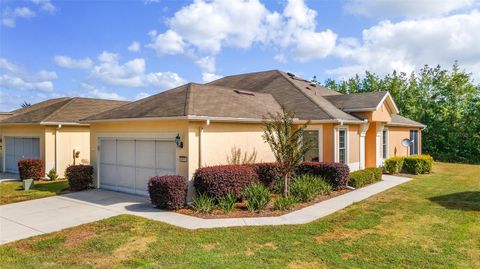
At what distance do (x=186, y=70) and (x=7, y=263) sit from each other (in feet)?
58.8

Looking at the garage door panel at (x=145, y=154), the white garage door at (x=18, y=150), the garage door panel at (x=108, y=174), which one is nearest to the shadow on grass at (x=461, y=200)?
the garage door panel at (x=145, y=154)

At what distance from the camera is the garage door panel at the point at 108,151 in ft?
44.5

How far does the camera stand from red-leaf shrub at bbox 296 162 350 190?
13547 mm

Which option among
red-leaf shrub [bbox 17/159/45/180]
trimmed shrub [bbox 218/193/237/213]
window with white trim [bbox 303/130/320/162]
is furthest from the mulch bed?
red-leaf shrub [bbox 17/159/45/180]

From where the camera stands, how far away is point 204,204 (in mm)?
9844

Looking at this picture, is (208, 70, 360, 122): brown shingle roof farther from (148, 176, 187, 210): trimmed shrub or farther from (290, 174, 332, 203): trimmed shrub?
(148, 176, 187, 210): trimmed shrub

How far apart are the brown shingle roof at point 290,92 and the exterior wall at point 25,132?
1185 cm

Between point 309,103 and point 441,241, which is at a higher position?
point 309,103

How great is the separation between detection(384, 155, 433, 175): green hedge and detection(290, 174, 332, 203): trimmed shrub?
25.0 ft

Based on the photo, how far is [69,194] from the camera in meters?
12.9

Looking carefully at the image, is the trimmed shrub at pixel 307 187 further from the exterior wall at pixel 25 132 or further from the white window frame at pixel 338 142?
the exterior wall at pixel 25 132

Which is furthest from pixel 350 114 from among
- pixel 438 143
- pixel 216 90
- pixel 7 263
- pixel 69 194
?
pixel 438 143

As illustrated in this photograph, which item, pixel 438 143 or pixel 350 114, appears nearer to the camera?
pixel 350 114

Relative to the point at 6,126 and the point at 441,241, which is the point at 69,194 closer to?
the point at 6,126
